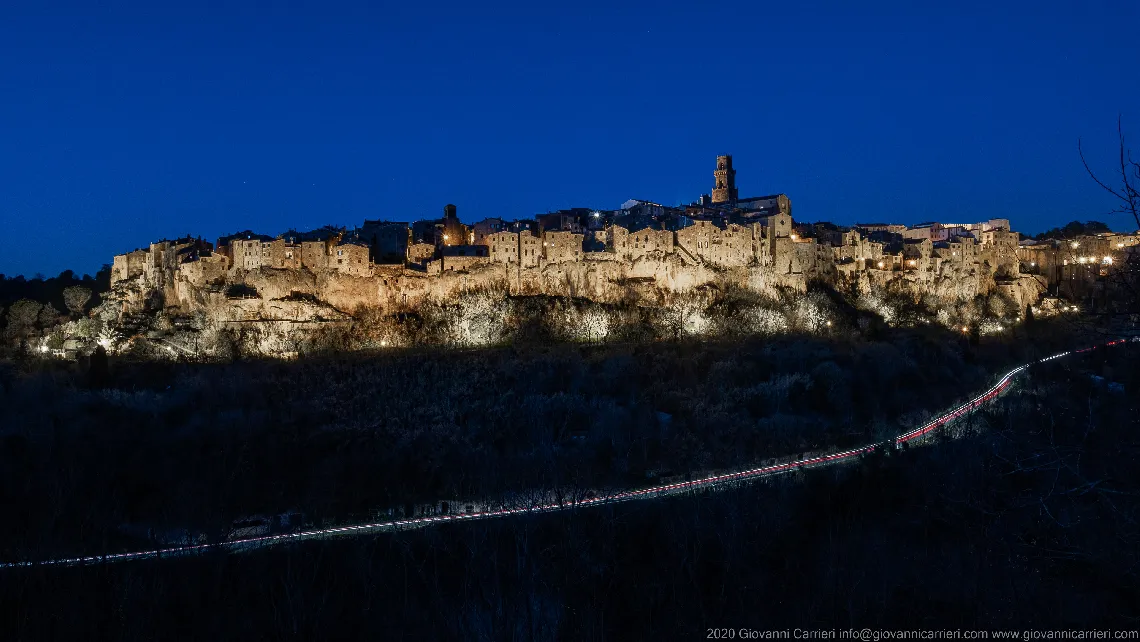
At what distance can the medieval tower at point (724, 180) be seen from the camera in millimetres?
77050

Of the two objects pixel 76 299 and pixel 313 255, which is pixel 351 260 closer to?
pixel 313 255

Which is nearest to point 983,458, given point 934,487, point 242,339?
point 934,487

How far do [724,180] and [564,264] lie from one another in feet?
121

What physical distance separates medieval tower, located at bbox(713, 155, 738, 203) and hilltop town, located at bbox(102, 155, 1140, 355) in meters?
20.6

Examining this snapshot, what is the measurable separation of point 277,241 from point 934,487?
3959 cm

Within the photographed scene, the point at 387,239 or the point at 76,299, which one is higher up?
the point at 387,239

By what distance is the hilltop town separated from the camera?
44.7 meters

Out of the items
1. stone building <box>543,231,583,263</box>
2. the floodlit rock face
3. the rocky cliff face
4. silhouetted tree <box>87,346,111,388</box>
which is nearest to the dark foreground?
silhouetted tree <box>87,346,111,388</box>

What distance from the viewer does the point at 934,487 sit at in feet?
71.8

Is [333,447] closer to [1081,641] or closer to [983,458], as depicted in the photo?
[983,458]

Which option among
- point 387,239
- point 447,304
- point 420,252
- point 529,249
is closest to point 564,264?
point 529,249

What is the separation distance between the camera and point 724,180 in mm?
78062

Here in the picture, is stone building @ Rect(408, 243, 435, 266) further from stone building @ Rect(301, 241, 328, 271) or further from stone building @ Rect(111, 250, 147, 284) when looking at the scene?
stone building @ Rect(111, 250, 147, 284)

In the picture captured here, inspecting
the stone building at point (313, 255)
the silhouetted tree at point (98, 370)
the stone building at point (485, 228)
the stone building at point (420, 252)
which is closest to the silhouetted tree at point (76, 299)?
the silhouetted tree at point (98, 370)
